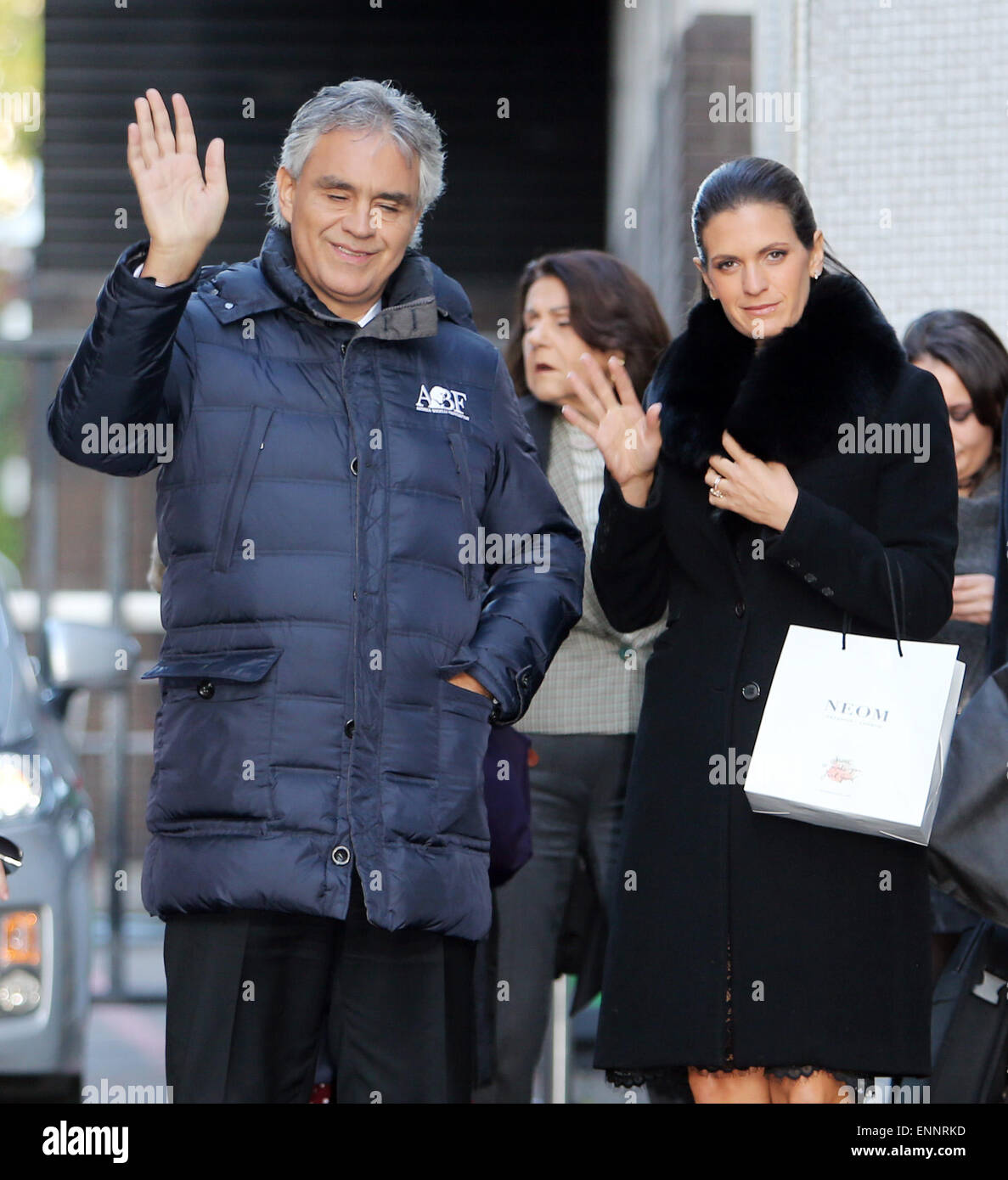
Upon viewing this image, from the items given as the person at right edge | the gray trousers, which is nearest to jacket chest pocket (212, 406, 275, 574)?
the gray trousers

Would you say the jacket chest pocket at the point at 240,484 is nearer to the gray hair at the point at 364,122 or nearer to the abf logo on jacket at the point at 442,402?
the abf logo on jacket at the point at 442,402

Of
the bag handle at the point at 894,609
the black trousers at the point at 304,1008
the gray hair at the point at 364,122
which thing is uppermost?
the gray hair at the point at 364,122

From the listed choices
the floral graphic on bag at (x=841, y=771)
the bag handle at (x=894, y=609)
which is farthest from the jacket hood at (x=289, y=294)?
the floral graphic on bag at (x=841, y=771)

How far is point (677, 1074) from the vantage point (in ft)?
11.9

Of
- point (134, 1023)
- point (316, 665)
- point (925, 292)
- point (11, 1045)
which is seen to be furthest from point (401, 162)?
point (134, 1023)

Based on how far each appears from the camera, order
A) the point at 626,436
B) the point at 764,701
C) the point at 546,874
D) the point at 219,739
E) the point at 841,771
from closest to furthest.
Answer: the point at 219,739 < the point at 841,771 < the point at 764,701 < the point at 626,436 < the point at 546,874

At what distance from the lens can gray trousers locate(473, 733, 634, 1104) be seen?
4605 mm

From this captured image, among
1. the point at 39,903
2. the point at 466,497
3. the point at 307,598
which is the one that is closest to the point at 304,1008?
the point at 307,598

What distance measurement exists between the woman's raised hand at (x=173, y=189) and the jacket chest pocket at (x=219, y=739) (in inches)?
25.8

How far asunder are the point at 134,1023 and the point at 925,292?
466 centimetres

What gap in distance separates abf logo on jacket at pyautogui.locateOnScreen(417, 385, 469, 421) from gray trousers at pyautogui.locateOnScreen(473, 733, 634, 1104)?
56.3 inches

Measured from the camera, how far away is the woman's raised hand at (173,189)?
311 cm

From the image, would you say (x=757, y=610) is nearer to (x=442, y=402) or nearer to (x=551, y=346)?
(x=442, y=402)

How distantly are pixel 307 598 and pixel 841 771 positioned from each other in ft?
3.24
